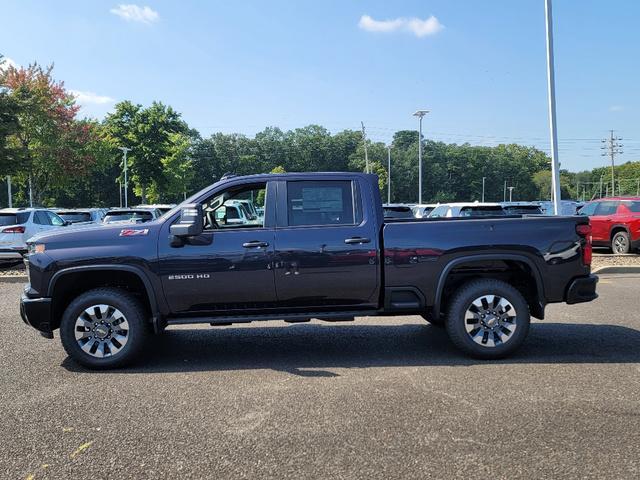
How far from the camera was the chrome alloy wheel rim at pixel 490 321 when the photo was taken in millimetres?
5613

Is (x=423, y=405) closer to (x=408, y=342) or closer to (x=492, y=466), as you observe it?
(x=492, y=466)

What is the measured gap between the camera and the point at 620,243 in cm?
1502

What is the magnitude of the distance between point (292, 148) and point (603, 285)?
279ft

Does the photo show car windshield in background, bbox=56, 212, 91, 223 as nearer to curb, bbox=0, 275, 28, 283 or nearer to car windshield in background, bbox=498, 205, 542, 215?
curb, bbox=0, 275, 28, 283

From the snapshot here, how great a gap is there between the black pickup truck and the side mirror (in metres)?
0.02

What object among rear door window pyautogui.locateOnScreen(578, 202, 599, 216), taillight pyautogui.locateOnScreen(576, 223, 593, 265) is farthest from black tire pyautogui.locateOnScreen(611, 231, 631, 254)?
taillight pyautogui.locateOnScreen(576, 223, 593, 265)

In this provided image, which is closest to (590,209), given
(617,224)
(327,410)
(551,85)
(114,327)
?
(617,224)

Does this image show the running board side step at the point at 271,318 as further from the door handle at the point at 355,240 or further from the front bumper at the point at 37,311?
the front bumper at the point at 37,311

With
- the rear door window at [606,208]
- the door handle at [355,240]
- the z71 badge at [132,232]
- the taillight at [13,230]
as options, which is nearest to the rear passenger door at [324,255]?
the door handle at [355,240]

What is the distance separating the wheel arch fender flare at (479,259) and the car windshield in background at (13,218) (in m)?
12.9

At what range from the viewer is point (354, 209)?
5.72 metres

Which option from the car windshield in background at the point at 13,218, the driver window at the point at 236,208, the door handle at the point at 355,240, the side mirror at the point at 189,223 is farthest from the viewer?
the car windshield in background at the point at 13,218

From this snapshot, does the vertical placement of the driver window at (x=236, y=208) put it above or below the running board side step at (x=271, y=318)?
above

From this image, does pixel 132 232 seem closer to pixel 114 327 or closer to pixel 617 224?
pixel 114 327
